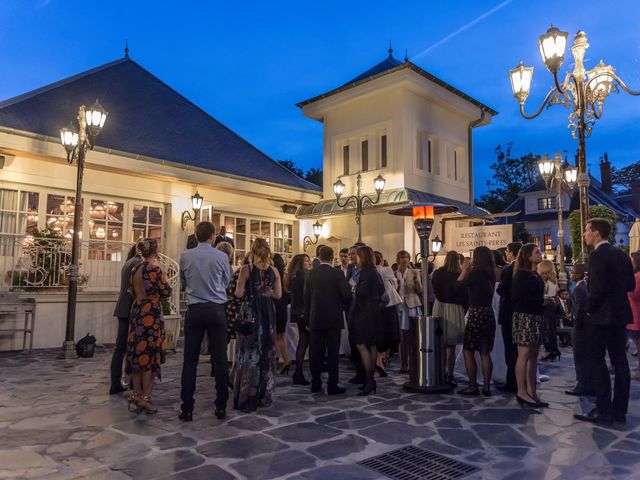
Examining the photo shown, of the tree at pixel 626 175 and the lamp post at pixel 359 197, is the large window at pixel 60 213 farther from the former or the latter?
the tree at pixel 626 175

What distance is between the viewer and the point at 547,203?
37438 millimetres

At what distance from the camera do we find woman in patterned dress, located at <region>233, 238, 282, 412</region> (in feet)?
16.9

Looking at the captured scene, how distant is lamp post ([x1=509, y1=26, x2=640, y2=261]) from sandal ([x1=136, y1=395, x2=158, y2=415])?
6.48 metres

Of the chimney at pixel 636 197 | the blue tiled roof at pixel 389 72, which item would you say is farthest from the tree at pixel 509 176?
the blue tiled roof at pixel 389 72

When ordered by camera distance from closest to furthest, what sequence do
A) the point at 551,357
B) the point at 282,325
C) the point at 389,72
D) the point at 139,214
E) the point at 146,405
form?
1. the point at 146,405
2. the point at 282,325
3. the point at 551,357
4. the point at 139,214
5. the point at 389,72

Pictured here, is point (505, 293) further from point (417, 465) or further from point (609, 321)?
point (417, 465)

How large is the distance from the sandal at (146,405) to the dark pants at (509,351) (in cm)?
424

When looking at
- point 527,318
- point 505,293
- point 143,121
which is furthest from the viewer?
point 143,121

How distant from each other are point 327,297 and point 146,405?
2.35 metres

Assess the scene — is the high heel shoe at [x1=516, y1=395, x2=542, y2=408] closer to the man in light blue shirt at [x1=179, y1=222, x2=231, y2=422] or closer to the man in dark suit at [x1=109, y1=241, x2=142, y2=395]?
the man in light blue shirt at [x1=179, y1=222, x2=231, y2=422]

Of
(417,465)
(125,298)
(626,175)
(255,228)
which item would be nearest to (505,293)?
(417,465)

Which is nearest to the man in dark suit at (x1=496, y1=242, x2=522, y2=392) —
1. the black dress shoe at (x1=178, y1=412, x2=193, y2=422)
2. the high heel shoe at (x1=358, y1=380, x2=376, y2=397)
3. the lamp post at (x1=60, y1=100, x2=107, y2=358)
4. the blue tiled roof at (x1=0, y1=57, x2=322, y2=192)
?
the high heel shoe at (x1=358, y1=380, x2=376, y2=397)

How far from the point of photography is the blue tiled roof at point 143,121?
11641mm

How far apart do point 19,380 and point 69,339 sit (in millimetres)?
2028
